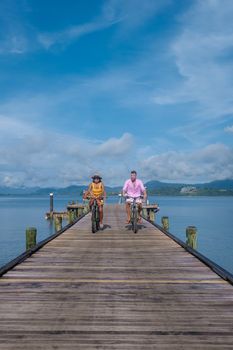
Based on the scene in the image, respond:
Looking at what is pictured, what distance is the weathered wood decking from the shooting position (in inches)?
183

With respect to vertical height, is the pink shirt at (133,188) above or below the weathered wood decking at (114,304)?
above

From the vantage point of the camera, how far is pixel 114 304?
600 centimetres

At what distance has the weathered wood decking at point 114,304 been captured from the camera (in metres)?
4.64

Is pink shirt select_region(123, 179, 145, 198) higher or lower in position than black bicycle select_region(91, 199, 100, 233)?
higher

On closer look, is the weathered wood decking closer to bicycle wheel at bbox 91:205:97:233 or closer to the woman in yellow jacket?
bicycle wheel at bbox 91:205:97:233

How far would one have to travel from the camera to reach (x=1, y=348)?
4.36 m

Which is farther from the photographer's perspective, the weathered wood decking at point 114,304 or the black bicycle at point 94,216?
the black bicycle at point 94,216

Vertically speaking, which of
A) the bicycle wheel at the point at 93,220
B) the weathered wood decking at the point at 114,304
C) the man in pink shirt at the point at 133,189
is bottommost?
the weathered wood decking at the point at 114,304

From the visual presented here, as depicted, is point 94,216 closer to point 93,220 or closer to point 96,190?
point 93,220

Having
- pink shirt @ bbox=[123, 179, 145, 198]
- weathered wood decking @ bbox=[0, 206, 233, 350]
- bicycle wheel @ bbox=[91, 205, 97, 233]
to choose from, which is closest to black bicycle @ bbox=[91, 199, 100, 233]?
bicycle wheel @ bbox=[91, 205, 97, 233]

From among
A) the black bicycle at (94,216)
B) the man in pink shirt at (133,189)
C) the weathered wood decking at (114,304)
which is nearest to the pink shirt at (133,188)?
the man in pink shirt at (133,189)

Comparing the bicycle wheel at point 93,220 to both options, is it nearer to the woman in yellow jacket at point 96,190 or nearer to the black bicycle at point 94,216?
the black bicycle at point 94,216

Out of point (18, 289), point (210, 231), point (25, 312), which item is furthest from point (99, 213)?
point (210, 231)

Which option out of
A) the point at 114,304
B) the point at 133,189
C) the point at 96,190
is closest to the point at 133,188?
the point at 133,189
